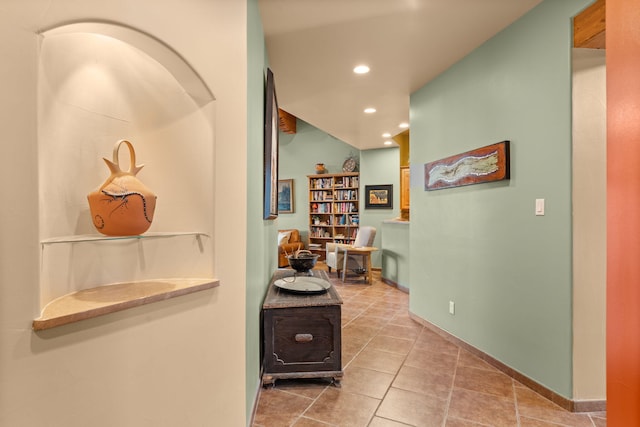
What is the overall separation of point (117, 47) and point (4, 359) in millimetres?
1130

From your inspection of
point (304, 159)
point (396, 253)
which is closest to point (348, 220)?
point (304, 159)

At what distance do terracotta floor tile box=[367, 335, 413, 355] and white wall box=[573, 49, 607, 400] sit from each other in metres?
1.22

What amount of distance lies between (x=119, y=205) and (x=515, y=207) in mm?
2436

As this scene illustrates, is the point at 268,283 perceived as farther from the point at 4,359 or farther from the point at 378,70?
the point at 378,70

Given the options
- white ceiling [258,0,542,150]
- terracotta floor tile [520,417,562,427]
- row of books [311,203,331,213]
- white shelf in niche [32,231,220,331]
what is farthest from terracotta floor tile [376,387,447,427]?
row of books [311,203,331,213]

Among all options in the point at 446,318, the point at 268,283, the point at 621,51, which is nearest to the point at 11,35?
the point at 621,51

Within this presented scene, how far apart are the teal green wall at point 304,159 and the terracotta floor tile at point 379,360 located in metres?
5.31

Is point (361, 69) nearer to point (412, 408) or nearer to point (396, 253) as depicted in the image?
point (412, 408)

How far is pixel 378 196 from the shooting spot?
6605mm

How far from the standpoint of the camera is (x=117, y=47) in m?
1.24

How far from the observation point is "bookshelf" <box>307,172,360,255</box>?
292 inches

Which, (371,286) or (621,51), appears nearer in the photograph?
(621,51)

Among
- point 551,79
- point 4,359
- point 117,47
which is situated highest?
point 551,79

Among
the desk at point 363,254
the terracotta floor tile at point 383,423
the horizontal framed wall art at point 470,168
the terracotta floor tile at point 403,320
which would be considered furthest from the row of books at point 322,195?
the terracotta floor tile at point 383,423
